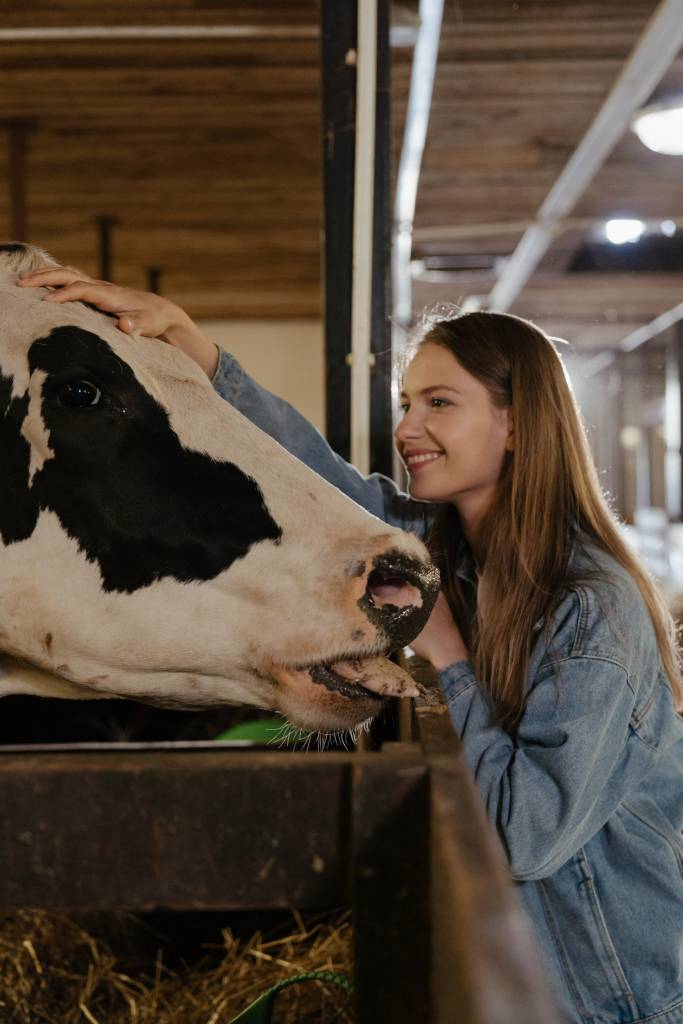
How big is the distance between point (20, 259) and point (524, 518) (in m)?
0.81

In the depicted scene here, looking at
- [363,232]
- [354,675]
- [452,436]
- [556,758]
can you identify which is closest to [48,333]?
[354,675]

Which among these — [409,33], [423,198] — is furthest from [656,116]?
[423,198]

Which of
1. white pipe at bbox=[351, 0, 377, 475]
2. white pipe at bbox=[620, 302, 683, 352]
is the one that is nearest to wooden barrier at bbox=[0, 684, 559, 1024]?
white pipe at bbox=[351, 0, 377, 475]

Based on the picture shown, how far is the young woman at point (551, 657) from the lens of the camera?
1.26m

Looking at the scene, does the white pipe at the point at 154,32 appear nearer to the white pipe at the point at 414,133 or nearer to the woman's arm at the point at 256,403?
the white pipe at the point at 414,133

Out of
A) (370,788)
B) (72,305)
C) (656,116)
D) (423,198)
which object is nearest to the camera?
(370,788)

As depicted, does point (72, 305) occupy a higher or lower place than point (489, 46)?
lower

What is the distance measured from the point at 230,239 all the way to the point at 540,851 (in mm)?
4665

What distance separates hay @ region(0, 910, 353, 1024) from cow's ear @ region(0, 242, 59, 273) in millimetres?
1079

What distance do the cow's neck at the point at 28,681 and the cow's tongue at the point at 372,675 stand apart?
1.26 ft

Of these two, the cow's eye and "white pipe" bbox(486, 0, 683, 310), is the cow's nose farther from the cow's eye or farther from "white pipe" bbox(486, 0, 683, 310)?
"white pipe" bbox(486, 0, 683, 310)

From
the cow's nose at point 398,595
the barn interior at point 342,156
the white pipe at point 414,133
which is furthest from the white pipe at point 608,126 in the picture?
the cow's nose at point 398,595

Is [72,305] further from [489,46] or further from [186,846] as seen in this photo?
[489,46]

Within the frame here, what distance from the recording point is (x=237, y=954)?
1996mm
